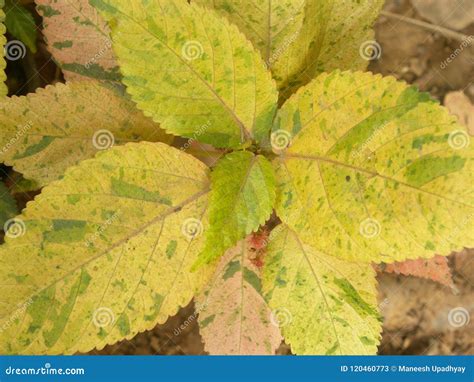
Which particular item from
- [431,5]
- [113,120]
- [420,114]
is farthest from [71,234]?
[431,5]

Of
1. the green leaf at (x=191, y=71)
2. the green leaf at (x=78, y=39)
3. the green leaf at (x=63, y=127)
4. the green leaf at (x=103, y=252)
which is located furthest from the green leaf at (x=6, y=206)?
the green leaf at (x=191, y=71)

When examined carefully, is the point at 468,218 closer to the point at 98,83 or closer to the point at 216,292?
the point at 216,292

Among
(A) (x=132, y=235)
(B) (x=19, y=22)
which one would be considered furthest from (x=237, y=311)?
(B) (x=19, y=22)

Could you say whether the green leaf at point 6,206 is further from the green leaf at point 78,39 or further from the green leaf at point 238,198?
the green leaf at point 238,198

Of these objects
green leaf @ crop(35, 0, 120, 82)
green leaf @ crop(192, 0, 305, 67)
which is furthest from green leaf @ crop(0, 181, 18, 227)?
green leaf @ crop(192, 0, 305, 67)

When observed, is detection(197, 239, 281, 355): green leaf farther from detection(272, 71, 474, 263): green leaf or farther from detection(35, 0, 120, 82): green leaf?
detection(35, 0, 120, 82): green leaf
